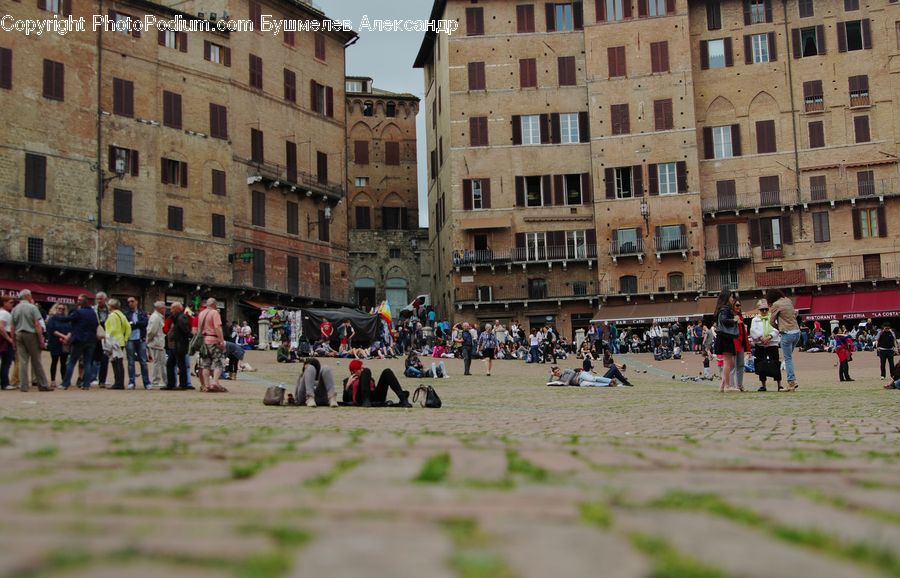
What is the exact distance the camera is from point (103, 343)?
18516 mm

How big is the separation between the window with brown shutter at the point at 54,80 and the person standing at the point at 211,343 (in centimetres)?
2932

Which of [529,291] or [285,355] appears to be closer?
[285,355]

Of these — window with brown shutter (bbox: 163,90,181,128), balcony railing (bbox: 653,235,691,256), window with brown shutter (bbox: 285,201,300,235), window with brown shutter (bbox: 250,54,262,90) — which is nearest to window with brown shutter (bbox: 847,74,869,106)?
balcony railing (bbox: 653,235,691,256)

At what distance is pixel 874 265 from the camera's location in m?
54.1

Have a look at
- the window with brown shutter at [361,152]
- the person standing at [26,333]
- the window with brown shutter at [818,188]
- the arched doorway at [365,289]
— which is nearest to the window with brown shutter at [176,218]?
the arched doorway at [365,289]

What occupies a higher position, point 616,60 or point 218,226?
point 616,60

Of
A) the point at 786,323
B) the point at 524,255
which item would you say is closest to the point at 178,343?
the point at 786,323

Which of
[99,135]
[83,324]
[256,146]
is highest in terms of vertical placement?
[256,146]

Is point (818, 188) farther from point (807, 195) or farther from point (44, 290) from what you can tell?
point (44, 290)

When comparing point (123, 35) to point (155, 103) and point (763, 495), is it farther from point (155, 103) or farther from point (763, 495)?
point (763, 495)

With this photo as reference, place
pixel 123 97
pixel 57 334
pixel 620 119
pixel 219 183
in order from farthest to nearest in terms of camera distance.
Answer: pixel 620 119 → pixel 219 183 → pixel 123 97 → pixel 57 334

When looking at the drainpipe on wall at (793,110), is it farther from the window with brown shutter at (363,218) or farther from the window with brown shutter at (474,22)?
the window with brown shutter at (363,218)

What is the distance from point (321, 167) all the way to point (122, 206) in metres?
14.3

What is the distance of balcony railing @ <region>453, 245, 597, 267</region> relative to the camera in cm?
5706
